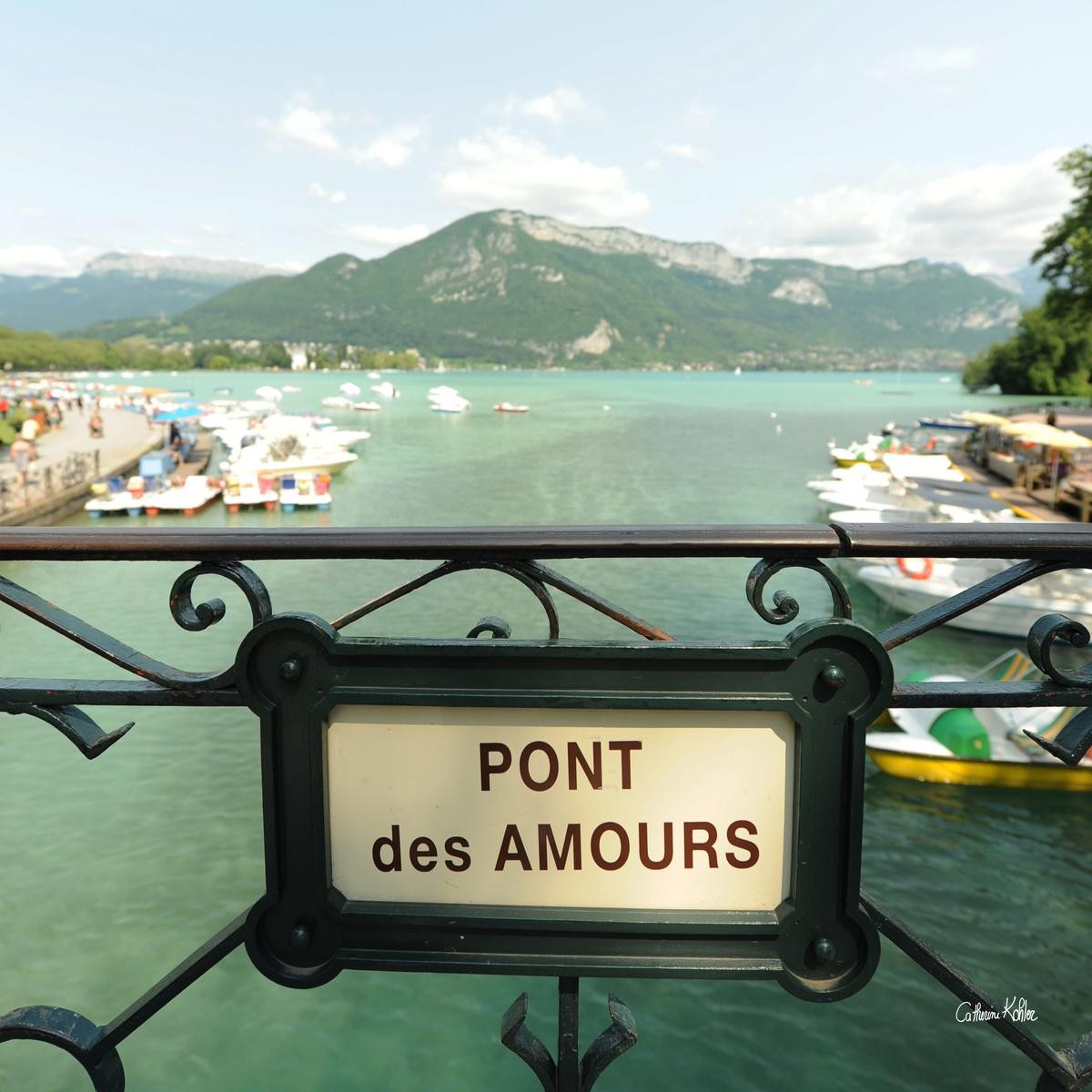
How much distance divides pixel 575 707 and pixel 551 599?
19 centimetres

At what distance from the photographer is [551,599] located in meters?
1.40

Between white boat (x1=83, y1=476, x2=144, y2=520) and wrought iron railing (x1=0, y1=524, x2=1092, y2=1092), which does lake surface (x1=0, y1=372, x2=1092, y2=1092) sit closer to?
wrought iron railing (x1=0, y1=524, x2=1092, y2=1092)

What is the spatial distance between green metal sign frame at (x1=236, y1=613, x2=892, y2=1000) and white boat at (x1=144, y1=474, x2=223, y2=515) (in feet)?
84.6

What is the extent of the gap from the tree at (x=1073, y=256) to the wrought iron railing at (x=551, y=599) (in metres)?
41.1

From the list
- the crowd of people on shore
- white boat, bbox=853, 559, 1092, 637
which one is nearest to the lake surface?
white boat, bbox=853, 559, 1092, 637

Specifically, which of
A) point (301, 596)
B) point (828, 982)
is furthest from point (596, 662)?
point (301, 596)

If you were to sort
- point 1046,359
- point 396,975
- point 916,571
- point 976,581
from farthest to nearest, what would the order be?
point 1046,359 → point 916,571 → point 976,581 → point 396,975

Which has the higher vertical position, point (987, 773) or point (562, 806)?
point (562, 806)

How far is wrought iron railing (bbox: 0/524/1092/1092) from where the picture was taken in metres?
1.36

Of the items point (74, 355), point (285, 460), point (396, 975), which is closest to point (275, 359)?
point (74, 355)

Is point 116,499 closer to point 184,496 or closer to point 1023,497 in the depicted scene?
point 184,496

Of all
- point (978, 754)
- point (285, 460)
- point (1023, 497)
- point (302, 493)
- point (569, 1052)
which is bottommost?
point (978, 754)

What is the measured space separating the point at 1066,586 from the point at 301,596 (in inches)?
511

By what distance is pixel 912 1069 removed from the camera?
5.69 m
